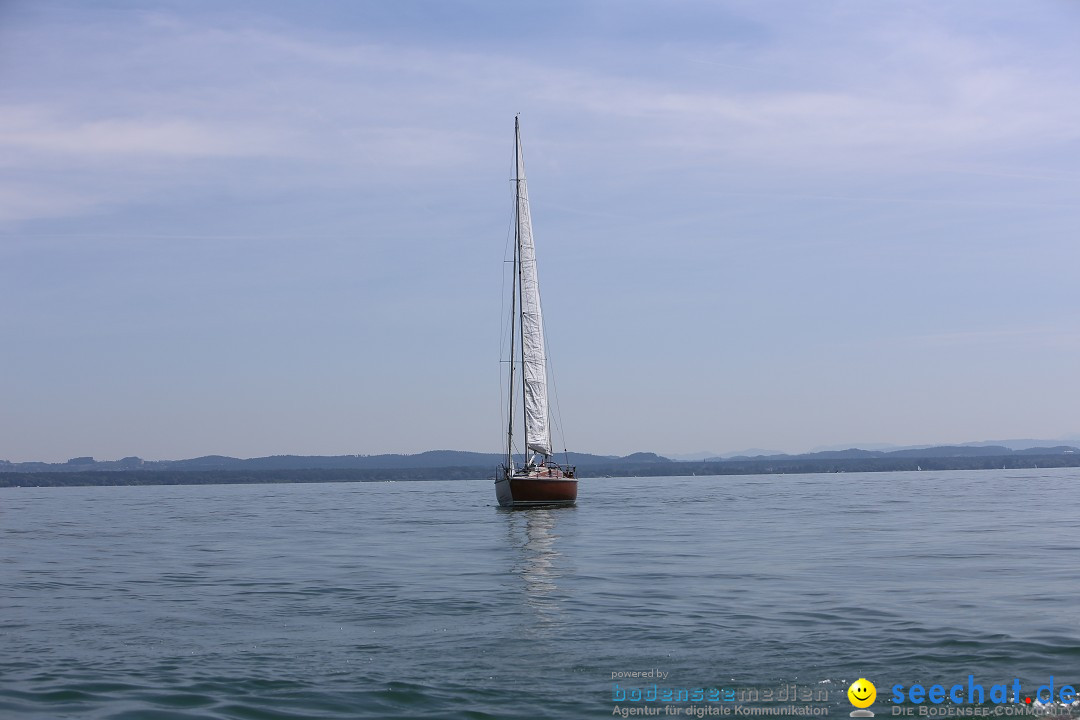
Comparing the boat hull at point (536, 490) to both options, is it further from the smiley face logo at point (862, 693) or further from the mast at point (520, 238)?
the smiley face logo at point (862, 693)

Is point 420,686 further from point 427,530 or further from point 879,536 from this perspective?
point 427,530

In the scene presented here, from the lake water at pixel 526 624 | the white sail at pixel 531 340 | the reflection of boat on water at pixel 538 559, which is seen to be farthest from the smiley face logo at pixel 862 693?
the white sail at pixel 531 340

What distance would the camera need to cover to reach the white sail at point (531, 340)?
63906mm

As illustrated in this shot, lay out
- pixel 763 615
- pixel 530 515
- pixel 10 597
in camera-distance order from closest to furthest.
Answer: pixel 763 615 < pixel 10 597 < pixel 530 515

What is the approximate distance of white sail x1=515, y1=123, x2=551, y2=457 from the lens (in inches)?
2516

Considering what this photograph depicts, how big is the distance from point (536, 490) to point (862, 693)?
45.6 metres

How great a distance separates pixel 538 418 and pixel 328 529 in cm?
1857

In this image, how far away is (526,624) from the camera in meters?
18.5

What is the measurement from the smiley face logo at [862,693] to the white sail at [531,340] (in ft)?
164

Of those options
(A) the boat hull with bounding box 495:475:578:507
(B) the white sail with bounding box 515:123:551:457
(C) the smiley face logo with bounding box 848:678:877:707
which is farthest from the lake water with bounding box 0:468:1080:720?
(B) the white sail with bounding box 515:123:551:457

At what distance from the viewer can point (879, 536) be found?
1487 inches

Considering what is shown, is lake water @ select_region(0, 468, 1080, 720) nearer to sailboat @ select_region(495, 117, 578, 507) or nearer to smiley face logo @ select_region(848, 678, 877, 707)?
smiley face logo @ select_region(848, 678, 877, 707)

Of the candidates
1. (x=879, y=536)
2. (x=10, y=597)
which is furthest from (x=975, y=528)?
(x=10, y=597)

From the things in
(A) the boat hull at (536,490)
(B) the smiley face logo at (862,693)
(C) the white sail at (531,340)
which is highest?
(C) the white sail at (531,340)
